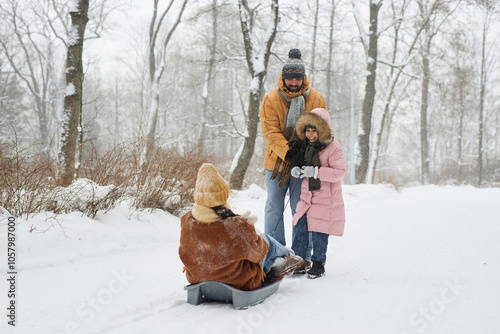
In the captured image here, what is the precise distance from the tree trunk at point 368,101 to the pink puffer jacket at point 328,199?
34.6ft

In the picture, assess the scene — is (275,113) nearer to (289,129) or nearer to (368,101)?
(289,129)

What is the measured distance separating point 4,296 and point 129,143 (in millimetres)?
2951

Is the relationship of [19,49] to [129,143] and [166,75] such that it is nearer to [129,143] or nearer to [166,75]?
[166,75]

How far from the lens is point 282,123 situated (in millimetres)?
3543

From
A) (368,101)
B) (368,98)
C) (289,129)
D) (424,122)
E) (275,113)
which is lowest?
(289,129)

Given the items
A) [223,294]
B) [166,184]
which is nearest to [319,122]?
[223,294]

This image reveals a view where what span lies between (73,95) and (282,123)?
12.7 ft

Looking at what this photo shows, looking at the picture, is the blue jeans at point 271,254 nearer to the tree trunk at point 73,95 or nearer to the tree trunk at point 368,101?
the tree trunk at point 73,95

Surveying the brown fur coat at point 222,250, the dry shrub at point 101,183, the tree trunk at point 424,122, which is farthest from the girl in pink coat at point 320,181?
the tree trunk at point 424,122

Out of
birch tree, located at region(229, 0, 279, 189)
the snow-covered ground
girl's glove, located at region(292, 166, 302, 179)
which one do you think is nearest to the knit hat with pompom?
girl's glove, located at region(292, 166, 302, 179)

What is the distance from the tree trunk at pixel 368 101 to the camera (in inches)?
527

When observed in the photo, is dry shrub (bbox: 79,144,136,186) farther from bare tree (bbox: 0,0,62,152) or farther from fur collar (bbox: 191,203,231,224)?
bare tree (bbox: 0,0,62,152)

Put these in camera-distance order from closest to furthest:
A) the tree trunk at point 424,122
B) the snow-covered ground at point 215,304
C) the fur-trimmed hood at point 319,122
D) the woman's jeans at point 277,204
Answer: the snow-covered ground at point 215,304, the fur-trimmed hood at point 319,122, the woman's jeans at point 277,204, the tree trunk at point 424,122

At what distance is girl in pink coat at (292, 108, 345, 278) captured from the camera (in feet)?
10.4
